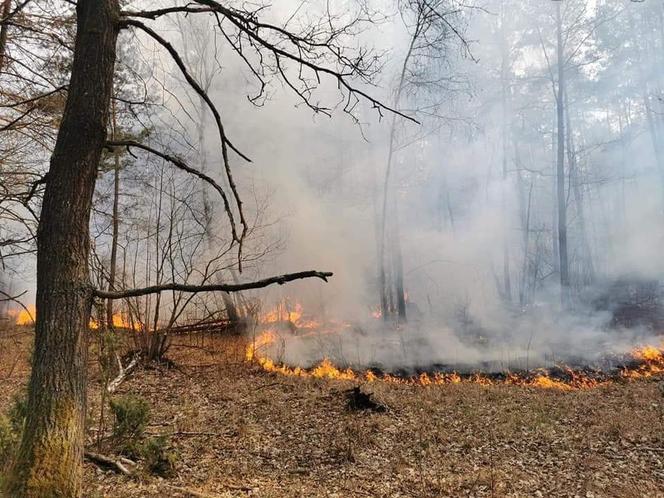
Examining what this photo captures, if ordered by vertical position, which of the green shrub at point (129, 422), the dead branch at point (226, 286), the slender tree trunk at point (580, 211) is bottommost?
the green shrub at point (129, 422)

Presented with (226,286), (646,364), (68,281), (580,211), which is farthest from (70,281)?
(580,211)

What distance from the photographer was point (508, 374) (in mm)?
10047

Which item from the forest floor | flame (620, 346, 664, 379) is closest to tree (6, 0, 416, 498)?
the forest floor

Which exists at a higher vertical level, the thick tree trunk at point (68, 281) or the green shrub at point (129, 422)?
the thick tree trunk at point (68, 281)

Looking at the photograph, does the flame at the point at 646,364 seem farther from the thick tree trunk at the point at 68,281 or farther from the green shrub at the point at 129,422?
the thick tree trunk at the point at 68,281

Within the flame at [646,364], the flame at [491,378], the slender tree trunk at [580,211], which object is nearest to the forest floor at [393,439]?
the flame at [491,378]

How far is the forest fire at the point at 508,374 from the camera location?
9359 mm

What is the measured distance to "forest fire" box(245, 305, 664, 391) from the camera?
936cm

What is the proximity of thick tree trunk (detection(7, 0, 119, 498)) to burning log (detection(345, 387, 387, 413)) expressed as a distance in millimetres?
5264

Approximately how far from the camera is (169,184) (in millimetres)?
10430

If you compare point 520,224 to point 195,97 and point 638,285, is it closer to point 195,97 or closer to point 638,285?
point 638,285

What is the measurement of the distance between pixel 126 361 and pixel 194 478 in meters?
5.77

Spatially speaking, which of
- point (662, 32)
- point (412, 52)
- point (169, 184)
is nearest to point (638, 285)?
point (662, 32)

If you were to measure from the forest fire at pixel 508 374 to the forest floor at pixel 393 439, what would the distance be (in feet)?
2.26
